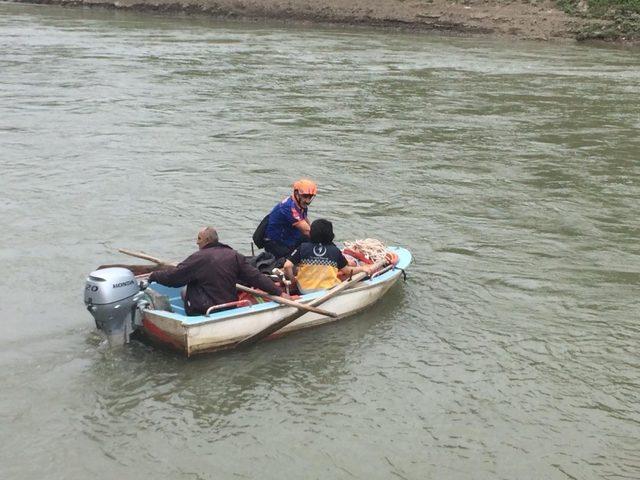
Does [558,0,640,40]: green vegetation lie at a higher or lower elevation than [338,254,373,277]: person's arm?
higher

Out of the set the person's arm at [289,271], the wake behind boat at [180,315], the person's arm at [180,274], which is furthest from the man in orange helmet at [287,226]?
the person's arm at [180,274]

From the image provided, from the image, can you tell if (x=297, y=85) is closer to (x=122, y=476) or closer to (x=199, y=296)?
(x=199, y=296)

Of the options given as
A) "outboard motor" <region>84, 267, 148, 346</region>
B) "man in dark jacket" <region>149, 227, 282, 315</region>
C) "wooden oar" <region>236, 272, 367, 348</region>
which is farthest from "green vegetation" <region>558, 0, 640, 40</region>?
"outboard motor" <region>84, 267, 148, 346</region>

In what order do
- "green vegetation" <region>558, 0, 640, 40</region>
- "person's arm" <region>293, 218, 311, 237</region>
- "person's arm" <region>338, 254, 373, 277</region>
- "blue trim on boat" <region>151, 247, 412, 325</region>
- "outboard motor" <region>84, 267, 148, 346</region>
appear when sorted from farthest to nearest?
"green vegetation" <region>558, 0, 640, 40</region> < "person's arm" <region>293, 218, 311, 237</region> < "person's arm" <region>338, 254, 373, 277</region> < "blue trim on boat" <region>151, 247, 412, 325</region> < "outboard motor" <region>84, 267, 148, 346</region>

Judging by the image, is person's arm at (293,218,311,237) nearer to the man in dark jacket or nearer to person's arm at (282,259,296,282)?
person's arm at (282,259,296,282)

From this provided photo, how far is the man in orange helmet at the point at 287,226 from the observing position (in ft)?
28.5

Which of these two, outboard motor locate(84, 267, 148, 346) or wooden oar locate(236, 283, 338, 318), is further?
wooden oar locate(236, 283, 338, 318)

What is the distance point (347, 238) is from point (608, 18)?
25652 mm

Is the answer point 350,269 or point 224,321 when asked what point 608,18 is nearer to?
point 350,269

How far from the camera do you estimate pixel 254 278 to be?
7.57 metres

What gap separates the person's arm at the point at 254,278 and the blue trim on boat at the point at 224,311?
0.48 feet

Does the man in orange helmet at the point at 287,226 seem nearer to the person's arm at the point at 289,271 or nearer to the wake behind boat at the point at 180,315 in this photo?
the person's arm at the point at 289,271

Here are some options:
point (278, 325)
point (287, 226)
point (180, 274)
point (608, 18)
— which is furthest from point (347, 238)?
point (608, 18)

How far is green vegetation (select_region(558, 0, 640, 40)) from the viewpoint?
104 feet
